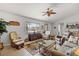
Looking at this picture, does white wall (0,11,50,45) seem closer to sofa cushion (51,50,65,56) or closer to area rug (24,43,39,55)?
area rug (24,43,39,55)

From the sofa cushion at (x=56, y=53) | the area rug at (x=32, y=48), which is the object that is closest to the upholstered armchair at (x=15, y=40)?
the area rug at (x=32, y=48)

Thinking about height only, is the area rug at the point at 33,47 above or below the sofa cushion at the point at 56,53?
above

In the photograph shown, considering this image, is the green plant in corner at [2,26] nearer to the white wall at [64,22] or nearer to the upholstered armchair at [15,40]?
the upholstered armchair at [15,40]

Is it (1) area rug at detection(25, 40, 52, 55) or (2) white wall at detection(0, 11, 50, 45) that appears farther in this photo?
(1) area rug at detection(25, 40, 52, 55)

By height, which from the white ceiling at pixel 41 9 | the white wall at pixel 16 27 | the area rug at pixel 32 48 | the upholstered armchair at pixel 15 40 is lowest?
the area rug at pixel 32 48

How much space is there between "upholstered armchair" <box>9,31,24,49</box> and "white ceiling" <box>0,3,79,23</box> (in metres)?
0.41

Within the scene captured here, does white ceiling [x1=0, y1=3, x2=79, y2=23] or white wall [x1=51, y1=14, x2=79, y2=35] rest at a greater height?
white ceiling [x1=0, y1=3, x2=79, y2=23]

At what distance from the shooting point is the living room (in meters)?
2.05

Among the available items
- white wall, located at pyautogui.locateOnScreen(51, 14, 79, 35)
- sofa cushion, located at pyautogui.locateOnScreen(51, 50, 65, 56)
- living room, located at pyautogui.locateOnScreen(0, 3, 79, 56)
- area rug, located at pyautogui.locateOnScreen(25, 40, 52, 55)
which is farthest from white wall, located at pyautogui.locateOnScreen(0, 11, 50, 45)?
sofa cushion, located at pyautogui.locateOnScreen(51, 50, 65, 56)

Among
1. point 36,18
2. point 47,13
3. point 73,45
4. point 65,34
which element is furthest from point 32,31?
point 73,45

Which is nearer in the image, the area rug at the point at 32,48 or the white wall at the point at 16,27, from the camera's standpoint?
the white wall at the point at 16,27

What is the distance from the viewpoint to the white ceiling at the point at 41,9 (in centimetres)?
205

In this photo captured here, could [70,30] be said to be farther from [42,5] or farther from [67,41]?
[42,5]

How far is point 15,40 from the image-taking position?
6.84 feet
